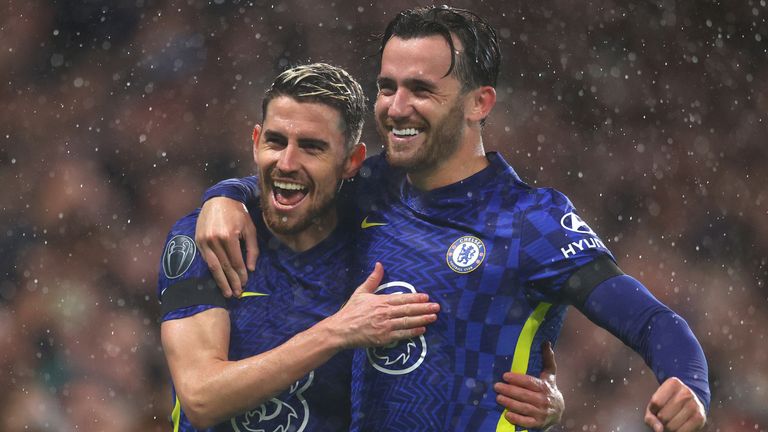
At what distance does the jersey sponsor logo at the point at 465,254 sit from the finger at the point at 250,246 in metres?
0.56

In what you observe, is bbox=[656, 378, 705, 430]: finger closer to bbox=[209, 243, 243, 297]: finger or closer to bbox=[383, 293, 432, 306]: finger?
bbox=[383, 293, 432, 306]: finger

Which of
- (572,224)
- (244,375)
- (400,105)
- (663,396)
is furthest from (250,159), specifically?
(663,396)

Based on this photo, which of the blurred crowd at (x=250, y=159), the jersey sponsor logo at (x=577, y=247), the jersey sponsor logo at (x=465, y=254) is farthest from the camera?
the blurred crowd at (x=250, y=159)

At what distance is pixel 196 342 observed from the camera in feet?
9.45

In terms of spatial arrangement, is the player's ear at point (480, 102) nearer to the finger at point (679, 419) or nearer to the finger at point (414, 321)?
the finger at point (414, 321)

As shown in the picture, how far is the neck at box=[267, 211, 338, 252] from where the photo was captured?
3.07 m

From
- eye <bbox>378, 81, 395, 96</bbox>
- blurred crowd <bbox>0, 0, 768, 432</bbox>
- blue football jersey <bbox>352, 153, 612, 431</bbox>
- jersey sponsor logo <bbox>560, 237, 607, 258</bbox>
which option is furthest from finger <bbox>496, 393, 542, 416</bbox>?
blurred crowd <bbox>0, 0, 768, 432</bbox>

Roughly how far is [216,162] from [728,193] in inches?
128

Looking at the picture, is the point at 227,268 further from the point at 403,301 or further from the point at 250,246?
the point at 403,301

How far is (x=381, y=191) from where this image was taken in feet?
10.3

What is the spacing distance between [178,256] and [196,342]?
277 millimetres

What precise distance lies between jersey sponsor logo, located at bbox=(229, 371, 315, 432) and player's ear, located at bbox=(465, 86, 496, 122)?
0.88 meters

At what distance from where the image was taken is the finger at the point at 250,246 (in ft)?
9.82

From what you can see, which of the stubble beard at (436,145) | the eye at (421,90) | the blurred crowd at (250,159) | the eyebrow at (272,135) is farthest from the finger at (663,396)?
the blurred crowd at (250,159)
